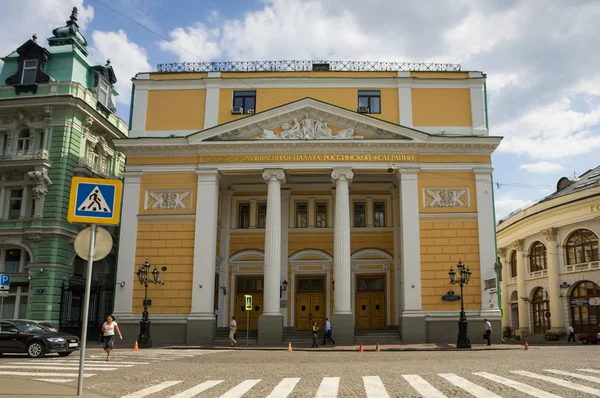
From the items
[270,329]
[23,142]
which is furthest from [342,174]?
[23,142]

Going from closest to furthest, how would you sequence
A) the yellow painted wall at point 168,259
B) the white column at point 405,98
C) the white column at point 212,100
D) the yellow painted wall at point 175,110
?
the yellow painted wall at point 168,259 → the white column at point 405,98 → the white column at point 212,100 → the yellow painted wall at point 175,110

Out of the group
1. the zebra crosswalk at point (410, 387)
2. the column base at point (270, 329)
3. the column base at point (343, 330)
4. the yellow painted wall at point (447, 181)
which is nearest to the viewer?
the zebra crosswalk at point (410, 387)

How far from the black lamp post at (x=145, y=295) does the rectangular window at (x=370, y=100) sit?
50.7 ft

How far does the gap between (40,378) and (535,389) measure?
35.0ft

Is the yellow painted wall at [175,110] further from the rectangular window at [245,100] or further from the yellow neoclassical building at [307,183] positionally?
the rectangular window at [245,100]

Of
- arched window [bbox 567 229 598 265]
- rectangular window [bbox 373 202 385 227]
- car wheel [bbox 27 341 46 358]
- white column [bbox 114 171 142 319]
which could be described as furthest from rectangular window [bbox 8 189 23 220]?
arched window [bbox 567 229 598 265]

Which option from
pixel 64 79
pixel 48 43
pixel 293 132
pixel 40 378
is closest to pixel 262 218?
pixel 293 132

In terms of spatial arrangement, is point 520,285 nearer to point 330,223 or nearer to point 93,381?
point 330,223

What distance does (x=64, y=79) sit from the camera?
37188 mm

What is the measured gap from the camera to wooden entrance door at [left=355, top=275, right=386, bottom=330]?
117ft

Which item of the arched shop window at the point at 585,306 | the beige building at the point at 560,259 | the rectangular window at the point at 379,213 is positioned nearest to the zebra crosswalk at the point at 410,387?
the rectangular window at the point at 379,213

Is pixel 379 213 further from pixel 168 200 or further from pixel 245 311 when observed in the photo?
pixel 168 200

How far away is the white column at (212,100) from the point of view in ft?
112

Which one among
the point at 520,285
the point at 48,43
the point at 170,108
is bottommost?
the point at 520,285
